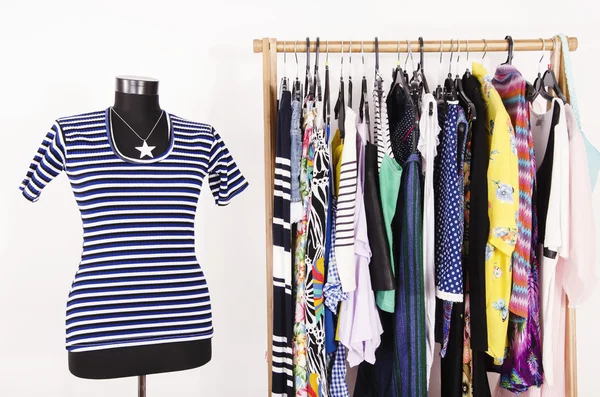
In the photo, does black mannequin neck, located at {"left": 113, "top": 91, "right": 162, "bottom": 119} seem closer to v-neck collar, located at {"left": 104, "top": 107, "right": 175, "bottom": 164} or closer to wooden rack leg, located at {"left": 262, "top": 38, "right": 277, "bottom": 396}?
v-neck collar, located at {"left": 104, "top": 107, "right": 175, "bottom": 164}

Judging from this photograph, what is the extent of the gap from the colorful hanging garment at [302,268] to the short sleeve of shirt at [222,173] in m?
0.20

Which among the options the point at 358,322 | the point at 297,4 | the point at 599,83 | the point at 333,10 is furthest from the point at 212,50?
the point at 599,83

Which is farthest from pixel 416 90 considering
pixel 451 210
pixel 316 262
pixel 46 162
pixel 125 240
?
pixel 46 162

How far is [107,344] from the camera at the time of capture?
4.32ft

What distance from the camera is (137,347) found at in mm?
1346

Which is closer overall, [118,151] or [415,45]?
[118,151]

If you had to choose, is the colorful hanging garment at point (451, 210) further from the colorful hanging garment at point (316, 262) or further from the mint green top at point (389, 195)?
the colorful hanging garment at point (316, 262)

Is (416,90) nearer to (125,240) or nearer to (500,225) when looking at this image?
(500,225)

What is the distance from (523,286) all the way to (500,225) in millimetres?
232

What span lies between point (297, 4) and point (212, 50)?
0.39m

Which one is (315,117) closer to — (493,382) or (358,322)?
(358,322)

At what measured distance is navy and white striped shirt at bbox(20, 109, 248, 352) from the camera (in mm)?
1322

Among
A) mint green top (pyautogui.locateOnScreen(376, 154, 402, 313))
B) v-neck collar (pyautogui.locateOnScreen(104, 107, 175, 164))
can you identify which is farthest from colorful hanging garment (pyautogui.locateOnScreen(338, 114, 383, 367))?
v-neck collar (pyautogui.locateOnScreen(104, 107, 175, 164))

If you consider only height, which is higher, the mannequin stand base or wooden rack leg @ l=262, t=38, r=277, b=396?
wooden rack leg @ l=262, t=38, r=277, b=396
